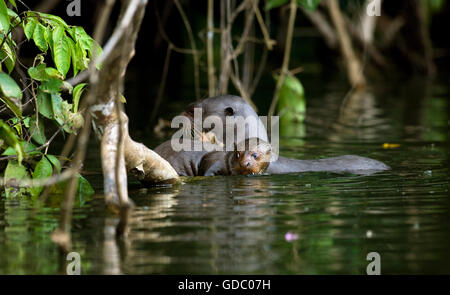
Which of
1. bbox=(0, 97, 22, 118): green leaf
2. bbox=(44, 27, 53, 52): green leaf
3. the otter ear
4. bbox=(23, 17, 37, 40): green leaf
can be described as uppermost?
bbox=(23, 17, 37, 40): green leaf

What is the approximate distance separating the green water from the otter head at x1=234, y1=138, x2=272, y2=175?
20 cm

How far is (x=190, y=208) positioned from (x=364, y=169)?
185 centimetres

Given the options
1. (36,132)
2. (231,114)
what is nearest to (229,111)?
(231,114)

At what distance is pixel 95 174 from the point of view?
6066mm

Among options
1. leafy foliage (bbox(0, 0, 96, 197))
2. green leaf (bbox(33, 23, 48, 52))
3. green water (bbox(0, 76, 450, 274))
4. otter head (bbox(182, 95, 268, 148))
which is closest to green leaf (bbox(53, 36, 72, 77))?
leafy foliage (bbox(0, 0, 96, 197))

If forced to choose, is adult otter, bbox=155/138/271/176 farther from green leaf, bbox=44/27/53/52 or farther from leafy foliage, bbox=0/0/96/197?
green leaf, bbox=44/27/53/52

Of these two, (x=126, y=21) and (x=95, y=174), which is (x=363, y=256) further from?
(x=95, y=174)

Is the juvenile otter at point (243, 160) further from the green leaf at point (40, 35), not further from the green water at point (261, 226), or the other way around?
the green leaf at point (40, 35)

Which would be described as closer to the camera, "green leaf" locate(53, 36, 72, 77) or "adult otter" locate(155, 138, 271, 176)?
"green leaf" locate(53, 36, 72, 77)

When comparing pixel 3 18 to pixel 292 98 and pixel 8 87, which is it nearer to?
pixel 8 87

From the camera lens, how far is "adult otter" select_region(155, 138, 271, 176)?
242 inches

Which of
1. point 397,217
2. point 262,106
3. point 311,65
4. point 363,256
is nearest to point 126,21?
point 363,256

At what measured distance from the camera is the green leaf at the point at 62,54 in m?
4.54

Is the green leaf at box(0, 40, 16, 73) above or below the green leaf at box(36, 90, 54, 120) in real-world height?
above
